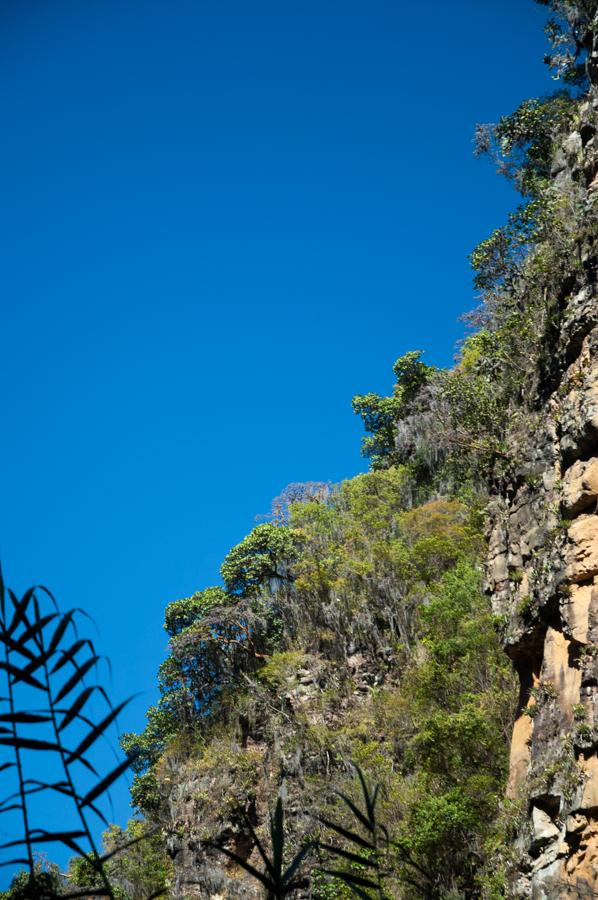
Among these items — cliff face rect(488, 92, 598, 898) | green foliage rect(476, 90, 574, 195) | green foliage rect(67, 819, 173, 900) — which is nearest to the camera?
cliff face rect(488, 92, 598, 898)

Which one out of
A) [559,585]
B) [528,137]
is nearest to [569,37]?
[528,137]

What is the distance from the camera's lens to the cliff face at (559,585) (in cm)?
1061

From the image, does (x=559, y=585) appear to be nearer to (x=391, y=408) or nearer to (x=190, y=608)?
(x=190, y=608)

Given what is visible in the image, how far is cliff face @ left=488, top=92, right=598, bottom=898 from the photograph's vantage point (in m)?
10.6

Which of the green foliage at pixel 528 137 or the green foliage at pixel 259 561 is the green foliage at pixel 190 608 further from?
the green foliage at pixel 528 137

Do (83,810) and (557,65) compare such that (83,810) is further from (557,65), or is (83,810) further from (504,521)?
(557,65)

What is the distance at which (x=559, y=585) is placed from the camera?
11.9 m

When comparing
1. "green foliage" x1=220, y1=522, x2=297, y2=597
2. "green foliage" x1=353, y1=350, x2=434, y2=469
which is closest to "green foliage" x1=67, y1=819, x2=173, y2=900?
"green foliage" x1=220, y1=522, x2=297, y2=597

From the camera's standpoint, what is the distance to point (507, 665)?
2066 centimetres

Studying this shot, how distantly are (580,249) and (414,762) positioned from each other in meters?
13.2

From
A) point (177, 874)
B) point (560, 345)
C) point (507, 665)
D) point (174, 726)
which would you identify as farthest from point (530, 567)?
point (174, 726)

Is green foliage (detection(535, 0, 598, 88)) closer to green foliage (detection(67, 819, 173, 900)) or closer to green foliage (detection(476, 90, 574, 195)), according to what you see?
green foliage (detection(476, 90, 574, 195))

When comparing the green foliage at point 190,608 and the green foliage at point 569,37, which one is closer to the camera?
the green foliage at point 569,37

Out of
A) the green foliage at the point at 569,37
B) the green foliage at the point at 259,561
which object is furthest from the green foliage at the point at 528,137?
the green foliage at the point at 259,561
